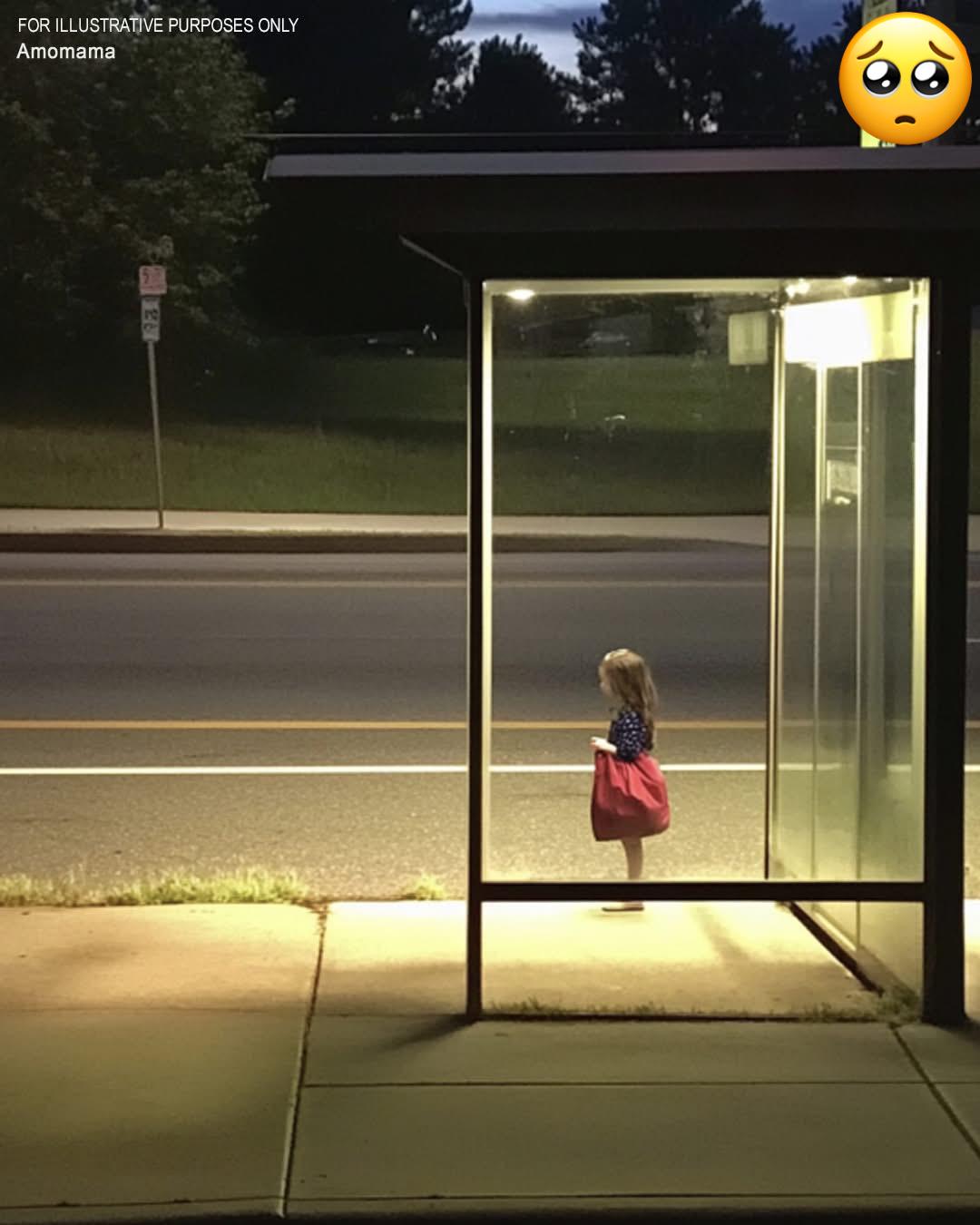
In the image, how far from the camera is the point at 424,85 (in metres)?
62.9

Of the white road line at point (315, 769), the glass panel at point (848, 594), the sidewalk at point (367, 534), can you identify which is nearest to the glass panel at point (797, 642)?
the glass panel at point (848, 594)

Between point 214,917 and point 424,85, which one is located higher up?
point 424,85

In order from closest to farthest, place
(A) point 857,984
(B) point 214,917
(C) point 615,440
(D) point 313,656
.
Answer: (A) point 857,984, (B) point 214,917, (C) point 615,440, (D) point 313,656

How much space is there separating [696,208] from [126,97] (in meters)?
34.7

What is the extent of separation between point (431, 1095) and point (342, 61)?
56.2 metres

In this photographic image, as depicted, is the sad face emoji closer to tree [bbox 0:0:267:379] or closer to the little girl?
the little girl

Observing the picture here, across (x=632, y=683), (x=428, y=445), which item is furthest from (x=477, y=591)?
(x=428, y=445)

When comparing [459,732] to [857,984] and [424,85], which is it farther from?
[424,85]

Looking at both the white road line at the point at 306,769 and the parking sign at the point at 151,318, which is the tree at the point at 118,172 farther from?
the white road line at the point at 306,769

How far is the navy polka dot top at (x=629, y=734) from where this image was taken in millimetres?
6520

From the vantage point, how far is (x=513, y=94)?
69.1 m

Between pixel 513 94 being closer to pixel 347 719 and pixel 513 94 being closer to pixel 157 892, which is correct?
pixel 347 719

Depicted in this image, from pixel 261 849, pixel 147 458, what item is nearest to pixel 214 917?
pixel 261 849

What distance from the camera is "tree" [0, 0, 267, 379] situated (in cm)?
3753
